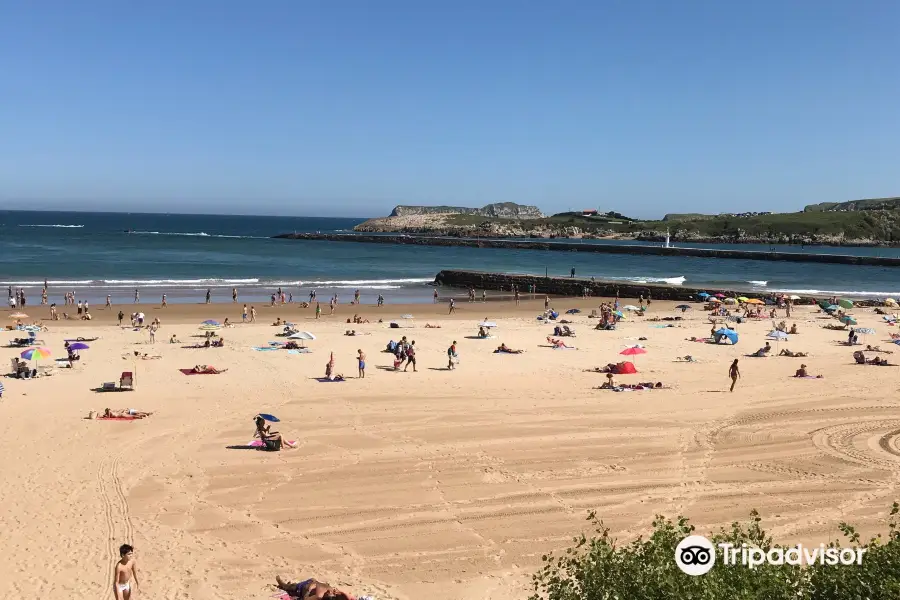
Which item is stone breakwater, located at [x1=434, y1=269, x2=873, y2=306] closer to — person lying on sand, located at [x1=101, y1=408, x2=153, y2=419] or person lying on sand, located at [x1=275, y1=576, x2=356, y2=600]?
person lying on sand, located at [x1=101, y1=408, x2=153, y2=419]

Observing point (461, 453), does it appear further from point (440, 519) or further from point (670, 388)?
point (670, 388)

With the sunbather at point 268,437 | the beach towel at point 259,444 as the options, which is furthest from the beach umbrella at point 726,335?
the sunbather at point 268,437

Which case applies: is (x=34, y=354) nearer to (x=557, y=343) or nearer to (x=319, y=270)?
(x=557, y=343)

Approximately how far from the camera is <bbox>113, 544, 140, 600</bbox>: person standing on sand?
834 centimetres

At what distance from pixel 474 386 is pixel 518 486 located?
793 centimetres

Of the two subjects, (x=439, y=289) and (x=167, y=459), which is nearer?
→ (x=167, y=459)

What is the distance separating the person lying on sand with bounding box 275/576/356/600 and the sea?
1486 inches

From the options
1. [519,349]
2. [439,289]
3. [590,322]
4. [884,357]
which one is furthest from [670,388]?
[439,289]

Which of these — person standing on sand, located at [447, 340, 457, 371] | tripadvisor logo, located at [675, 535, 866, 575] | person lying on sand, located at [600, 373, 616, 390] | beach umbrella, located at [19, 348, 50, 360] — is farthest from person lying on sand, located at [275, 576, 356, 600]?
beach umbrella, located at [19, 348, 50, 360]

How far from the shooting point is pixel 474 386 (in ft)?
66.3

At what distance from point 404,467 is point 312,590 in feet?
16.3

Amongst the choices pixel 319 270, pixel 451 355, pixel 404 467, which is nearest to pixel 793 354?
pixel 451 355

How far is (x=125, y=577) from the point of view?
841 centimetres

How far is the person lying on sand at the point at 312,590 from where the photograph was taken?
8.22 meters
